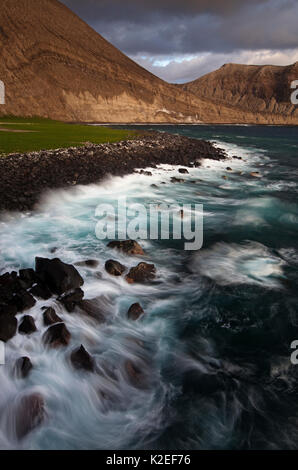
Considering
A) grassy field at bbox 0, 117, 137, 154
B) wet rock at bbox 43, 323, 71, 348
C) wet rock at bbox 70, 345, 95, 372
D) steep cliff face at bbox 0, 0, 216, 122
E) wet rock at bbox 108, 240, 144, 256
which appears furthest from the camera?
steep cliff face at bbox 0, 0, 216, 122

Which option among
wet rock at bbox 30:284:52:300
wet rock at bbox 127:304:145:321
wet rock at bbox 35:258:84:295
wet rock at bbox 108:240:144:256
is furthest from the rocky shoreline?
wet rock at bbox 127:304:145:321

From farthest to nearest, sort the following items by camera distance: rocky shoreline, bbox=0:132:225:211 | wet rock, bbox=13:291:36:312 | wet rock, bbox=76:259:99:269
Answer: rocky shoreline, bbox=0:132:225:211 → wet rock, bbox=76:259:99:269 → wet rock, bbox=13:291:36:312

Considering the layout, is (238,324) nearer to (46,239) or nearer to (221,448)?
(221,448)

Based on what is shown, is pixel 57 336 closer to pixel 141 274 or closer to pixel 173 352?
pixel 173 352

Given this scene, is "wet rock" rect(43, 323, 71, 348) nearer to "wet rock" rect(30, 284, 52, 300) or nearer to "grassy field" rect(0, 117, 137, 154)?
"wet rock" rect(30, 284, 52, 300)

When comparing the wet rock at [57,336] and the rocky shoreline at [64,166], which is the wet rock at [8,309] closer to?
the wet rock at [57,336]

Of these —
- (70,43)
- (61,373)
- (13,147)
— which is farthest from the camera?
(70,43)

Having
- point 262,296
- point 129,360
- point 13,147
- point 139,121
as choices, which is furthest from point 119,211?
point 139,121
